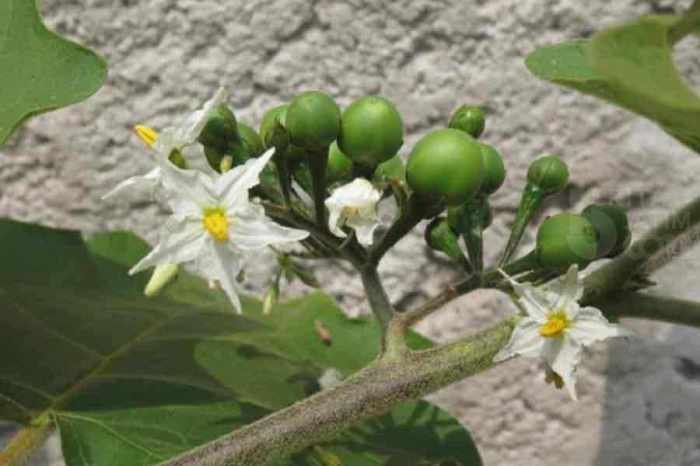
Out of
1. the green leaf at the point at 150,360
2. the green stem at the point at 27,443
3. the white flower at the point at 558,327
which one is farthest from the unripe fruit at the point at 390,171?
the green stem at the point at 27,443

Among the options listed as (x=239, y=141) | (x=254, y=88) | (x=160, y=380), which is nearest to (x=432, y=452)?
(x=160, y=380)

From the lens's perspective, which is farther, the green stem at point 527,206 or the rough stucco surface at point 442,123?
the rough stucco surface at point 442,123

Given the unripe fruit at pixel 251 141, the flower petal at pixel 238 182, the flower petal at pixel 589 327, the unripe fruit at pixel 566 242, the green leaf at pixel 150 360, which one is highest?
the flower petal at pixel 238 182

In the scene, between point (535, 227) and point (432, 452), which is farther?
point (535, 227)

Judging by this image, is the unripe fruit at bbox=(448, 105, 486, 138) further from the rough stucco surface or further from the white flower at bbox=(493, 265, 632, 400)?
the rough stucco surface

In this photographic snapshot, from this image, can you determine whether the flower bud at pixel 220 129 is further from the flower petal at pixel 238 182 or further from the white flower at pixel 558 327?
the white flower at pixel 558 327

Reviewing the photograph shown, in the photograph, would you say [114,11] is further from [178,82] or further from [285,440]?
[285,440]

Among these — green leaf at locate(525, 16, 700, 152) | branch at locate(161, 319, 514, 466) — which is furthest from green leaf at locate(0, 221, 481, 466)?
→ green leaf at locate(525, 16, 700, 152)

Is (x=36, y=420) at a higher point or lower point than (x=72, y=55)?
lower
